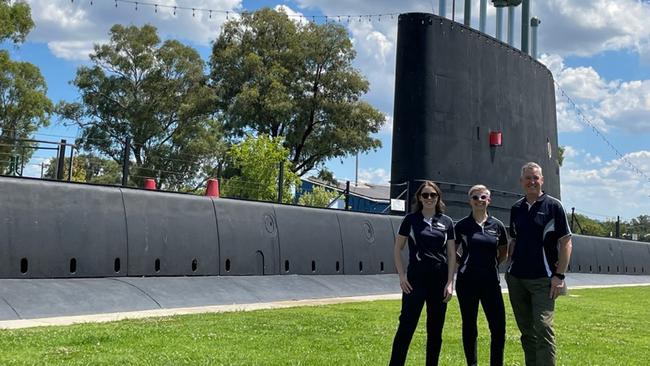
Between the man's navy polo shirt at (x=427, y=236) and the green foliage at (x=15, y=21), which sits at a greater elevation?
the green foliage at (x=15, y=21)

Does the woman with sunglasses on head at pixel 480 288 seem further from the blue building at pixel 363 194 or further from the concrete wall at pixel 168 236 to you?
the blue building at pixel 363 194

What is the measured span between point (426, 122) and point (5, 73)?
24.5 m

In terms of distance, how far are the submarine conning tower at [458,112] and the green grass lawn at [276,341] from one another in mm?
4873

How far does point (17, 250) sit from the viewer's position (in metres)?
9.64

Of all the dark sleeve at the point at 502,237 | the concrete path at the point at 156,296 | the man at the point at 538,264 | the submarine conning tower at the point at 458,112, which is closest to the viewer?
the man at the point at 538,264

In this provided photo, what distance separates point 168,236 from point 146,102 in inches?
1386

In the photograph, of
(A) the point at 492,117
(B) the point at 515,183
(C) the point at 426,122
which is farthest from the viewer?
(B) the point at 515,183

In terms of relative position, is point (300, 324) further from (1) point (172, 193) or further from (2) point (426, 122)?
(2) point (426, 122)

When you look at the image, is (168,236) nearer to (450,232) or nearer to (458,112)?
(450,232)

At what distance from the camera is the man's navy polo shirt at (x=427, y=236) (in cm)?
596

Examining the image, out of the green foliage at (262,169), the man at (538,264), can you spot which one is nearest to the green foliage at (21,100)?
the green foliage at (262,169)

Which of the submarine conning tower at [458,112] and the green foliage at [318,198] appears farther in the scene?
the green foliage at [318,198]

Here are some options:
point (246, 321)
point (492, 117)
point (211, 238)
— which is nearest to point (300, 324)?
point (246, 321)

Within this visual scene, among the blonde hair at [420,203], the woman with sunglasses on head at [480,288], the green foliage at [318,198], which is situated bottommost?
the woman with sunglasses on head at [480,288]
